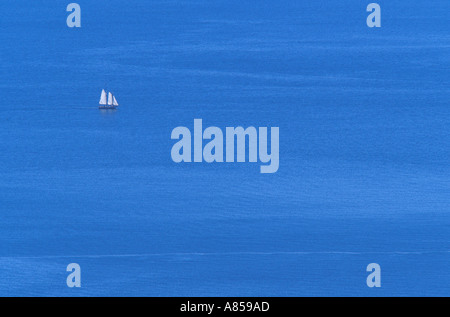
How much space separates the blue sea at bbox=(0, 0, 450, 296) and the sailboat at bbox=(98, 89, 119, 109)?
0.08 metres

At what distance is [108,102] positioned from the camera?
8.00 m

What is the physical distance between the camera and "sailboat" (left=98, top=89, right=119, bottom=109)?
8.00 meters

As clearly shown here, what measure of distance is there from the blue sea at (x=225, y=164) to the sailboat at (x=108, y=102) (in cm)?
8

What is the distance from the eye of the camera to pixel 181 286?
649 centimetres

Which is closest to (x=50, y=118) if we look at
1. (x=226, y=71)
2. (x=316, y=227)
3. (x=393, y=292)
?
(x=226, y=71)

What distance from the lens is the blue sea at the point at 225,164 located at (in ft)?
22.1

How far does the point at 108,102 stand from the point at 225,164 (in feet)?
4.58

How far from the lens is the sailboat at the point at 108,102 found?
7996 mm

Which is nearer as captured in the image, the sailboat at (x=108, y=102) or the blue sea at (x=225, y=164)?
the blue sea at (x=225, y=164)

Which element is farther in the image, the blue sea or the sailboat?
the sailboat

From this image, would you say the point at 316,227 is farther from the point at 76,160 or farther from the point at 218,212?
the point at 76,160

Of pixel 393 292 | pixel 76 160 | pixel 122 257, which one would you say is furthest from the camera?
pixel 76 160

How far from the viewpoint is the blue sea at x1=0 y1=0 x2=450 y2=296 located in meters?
6.75

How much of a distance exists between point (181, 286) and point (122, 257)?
545 mm
